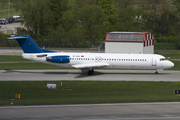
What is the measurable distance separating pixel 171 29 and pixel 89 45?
31618 millimetres

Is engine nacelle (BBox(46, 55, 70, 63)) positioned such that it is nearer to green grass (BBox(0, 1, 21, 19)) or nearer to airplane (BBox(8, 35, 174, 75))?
airplane (BBox(8, 35, 174, 75))

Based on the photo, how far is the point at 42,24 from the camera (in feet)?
298

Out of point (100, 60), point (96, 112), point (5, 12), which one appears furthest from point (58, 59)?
point (5, 12)

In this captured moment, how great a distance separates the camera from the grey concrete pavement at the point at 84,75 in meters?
36.4

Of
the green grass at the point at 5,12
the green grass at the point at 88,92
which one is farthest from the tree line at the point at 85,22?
the green grass at the point at 5,12

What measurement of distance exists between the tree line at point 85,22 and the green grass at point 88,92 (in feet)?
166

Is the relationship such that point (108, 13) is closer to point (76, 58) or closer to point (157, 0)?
point (157, 0)

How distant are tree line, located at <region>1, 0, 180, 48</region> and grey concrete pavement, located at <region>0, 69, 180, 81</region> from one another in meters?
40.4

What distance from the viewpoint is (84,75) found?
129 ft

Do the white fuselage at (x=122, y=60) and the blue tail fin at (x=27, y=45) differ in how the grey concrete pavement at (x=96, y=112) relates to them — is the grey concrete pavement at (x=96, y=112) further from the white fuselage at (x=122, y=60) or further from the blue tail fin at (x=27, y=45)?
the blue tail fin at (x=27, y=45)

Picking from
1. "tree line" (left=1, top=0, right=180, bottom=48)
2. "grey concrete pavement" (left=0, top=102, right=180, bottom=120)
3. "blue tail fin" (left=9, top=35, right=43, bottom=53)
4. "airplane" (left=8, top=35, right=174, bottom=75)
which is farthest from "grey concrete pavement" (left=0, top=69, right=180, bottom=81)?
"tree line" (left=1, top=0, right=180, bottom=48)

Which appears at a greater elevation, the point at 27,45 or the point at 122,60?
the point at 27,45

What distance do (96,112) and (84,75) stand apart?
64.7ft

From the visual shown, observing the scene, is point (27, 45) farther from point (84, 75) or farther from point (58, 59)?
point (84, 75)
